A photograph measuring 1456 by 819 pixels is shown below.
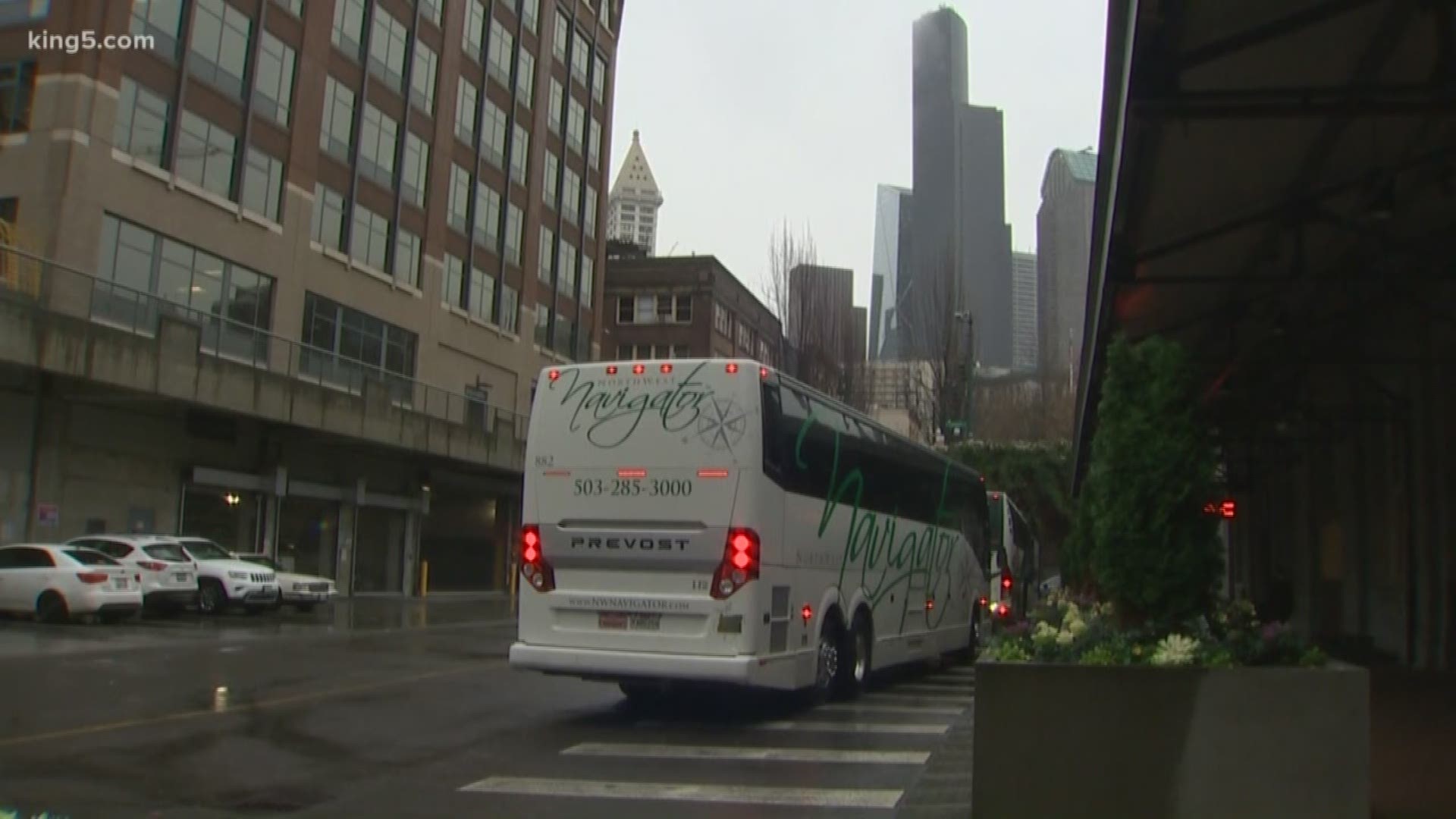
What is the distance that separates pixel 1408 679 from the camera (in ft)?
51.3

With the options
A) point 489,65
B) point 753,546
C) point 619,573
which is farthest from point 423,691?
point 489,65

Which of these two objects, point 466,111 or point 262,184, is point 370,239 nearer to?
point 262,184

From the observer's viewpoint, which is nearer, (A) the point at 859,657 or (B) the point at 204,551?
(A) the point at 859,657

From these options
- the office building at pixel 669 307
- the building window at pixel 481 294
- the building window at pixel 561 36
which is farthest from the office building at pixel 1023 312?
the building window at pixel 481 294

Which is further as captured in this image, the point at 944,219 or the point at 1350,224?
the point at 944,219

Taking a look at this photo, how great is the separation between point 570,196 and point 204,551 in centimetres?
3312

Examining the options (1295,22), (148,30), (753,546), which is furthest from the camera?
(148,30)

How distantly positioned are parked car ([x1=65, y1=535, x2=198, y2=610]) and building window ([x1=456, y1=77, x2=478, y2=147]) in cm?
2536

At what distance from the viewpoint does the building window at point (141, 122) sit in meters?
30.2

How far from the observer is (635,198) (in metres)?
172

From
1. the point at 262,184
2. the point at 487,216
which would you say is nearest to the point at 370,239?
the point at 262,184

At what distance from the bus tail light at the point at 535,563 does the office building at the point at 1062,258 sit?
20441 mm

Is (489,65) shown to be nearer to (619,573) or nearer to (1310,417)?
(1310,417)

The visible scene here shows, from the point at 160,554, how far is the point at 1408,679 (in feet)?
74.6
